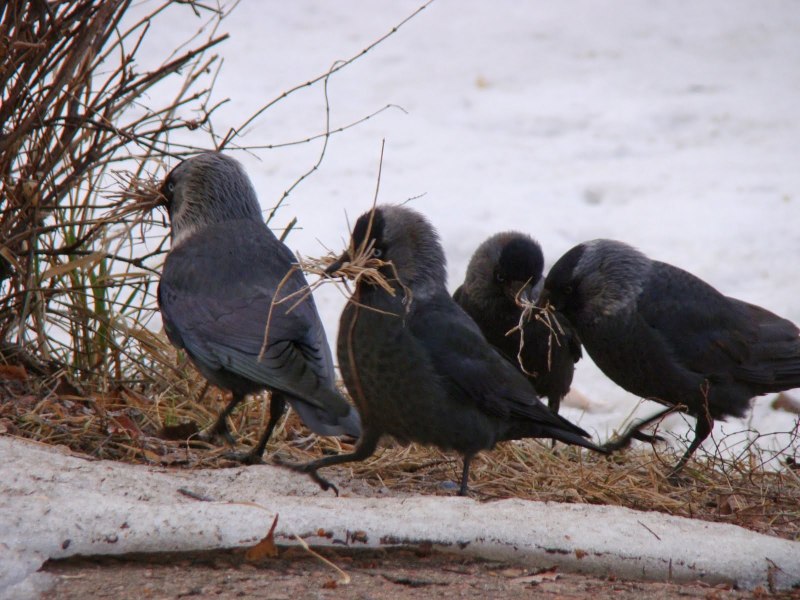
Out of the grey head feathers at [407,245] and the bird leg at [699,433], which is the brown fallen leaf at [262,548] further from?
the bird leg at [699,433]

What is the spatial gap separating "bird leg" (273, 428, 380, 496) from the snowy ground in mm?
2058

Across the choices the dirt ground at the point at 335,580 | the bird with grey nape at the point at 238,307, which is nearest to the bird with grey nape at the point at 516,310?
the bird with grey nape at the point at 238,307

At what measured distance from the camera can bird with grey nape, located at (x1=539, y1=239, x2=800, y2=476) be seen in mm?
4688

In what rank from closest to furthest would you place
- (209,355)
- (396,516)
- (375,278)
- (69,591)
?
1. (69,591)
2. (396,516)
3. (375,278)
4. (209,355)

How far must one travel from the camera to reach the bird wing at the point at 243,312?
3941 millimetres

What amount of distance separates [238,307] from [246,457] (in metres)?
0.57

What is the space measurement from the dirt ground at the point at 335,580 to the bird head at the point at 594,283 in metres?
1.82

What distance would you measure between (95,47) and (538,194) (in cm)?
466

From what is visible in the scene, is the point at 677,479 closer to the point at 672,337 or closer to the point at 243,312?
the point at 672,337

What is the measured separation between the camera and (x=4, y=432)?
4035mm

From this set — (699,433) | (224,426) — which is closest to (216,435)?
(224,426)

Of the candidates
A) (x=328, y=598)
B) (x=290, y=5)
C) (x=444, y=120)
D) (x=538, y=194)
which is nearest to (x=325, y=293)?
(x=538, y=194)

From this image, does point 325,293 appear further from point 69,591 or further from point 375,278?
point 69,591

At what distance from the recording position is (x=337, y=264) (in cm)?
373
